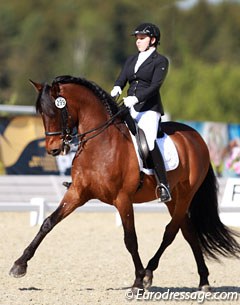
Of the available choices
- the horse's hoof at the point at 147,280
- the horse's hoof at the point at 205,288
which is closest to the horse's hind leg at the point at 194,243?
the horse's hoof at the point at 205,288

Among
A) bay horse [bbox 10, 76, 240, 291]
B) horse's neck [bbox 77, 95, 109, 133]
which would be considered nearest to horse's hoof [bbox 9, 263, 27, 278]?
bay horse [bbox 10, 76, 240, 291]

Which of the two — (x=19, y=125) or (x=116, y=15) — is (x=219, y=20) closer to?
(x=116, y=15)

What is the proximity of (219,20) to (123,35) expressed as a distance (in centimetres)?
805

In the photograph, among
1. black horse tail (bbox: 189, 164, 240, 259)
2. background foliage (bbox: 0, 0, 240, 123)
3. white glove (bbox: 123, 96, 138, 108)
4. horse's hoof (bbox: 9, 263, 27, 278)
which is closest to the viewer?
horse's hoof (bbox: 9, 263, 27, 278)

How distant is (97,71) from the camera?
187 ft

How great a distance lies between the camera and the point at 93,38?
65188 mm

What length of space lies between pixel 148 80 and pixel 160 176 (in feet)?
3.16

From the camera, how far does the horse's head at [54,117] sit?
8.41m

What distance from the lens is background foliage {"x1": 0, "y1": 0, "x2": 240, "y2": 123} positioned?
53656mm

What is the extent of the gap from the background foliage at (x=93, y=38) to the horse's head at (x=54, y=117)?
3682 cm

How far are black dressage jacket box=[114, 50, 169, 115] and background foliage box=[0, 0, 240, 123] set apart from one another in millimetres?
36171

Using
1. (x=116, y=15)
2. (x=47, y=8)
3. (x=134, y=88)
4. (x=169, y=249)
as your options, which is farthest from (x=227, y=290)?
(x=47, y=8)

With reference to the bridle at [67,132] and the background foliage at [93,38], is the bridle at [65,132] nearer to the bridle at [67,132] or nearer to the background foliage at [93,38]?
the bridle at [67,132]

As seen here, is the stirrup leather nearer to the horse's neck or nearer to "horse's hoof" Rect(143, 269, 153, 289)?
"horse's hoof" Rect(143, 269, 153, 289)
